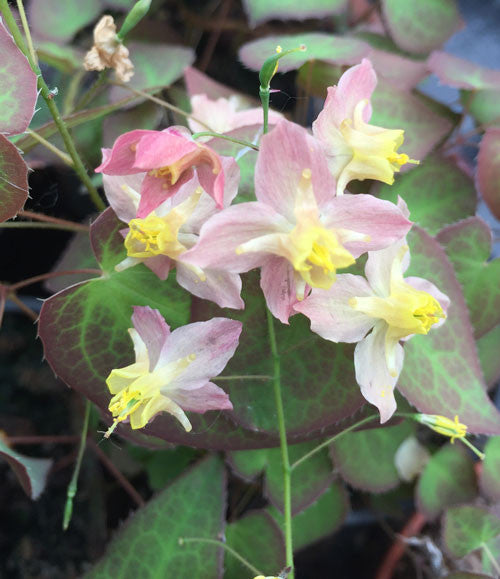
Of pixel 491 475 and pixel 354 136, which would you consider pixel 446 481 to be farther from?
pixel 354 136

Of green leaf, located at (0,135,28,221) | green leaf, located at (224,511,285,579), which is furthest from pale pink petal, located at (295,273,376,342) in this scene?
green leaf, located at (224,511,285,579)

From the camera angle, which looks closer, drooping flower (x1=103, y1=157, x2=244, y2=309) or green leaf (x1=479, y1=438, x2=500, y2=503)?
drooping flower (x1=103, y1=157, x2=244, y2=309)

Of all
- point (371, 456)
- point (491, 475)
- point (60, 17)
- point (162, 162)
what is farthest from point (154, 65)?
point (491, 475)

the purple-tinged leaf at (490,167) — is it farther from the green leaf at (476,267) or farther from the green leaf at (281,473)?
the green leaf at (281,473)

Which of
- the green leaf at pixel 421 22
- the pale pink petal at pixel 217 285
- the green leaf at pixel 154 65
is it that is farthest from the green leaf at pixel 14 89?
the green leaf at pixel 421 22

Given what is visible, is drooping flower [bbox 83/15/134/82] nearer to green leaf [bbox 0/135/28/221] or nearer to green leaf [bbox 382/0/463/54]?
green leaf [bbox 0/135/28/221]

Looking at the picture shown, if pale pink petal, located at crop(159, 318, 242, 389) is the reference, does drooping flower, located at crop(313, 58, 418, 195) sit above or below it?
above
